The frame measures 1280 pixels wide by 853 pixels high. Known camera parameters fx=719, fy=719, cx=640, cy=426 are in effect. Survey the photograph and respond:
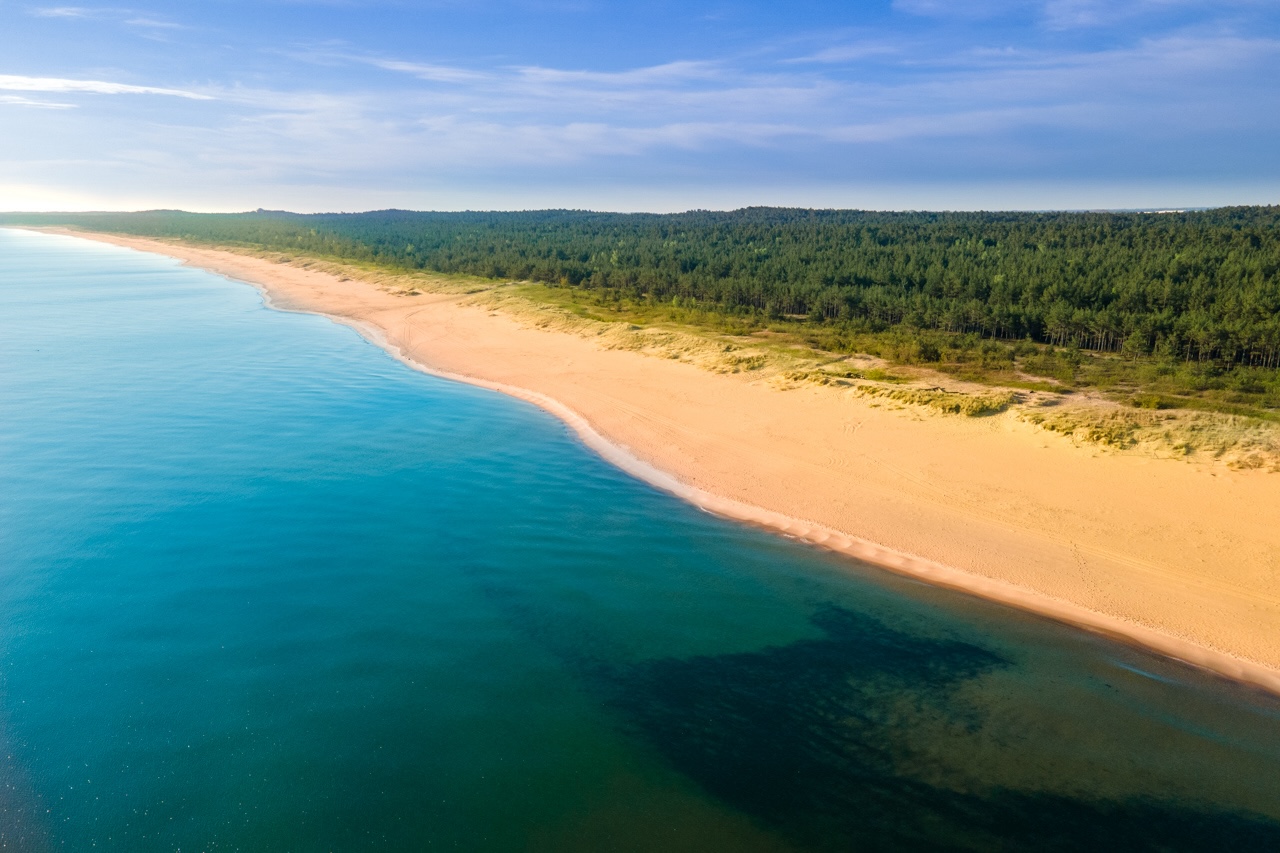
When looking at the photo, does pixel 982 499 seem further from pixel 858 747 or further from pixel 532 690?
pixel 532 690

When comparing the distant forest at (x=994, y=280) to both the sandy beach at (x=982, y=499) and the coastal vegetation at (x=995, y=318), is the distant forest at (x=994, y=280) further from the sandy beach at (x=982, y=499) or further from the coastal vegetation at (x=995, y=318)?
the sandy beach at (x=982, y=499)

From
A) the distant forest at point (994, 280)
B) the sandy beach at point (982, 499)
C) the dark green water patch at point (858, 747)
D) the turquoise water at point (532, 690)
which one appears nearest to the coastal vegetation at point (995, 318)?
the distant forest at point (994, 280)

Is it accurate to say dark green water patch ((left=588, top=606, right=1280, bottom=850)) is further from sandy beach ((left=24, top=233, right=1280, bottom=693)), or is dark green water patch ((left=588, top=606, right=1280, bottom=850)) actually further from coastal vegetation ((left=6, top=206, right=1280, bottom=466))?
coastal vegetation ((left=6, top=206, right=1280, bottom=466))

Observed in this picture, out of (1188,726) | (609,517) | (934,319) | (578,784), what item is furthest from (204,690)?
(934,319)

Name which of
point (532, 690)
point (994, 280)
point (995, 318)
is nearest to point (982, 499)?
point (532, 690)

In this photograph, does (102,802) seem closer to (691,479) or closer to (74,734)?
(74,734)

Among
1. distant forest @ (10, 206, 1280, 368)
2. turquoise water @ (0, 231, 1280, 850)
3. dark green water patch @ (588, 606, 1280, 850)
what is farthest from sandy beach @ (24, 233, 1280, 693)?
distant forest @ (10, 206, 1280, 368)

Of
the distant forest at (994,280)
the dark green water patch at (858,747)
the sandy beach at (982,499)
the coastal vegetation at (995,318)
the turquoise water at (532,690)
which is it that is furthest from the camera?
the distant forest at (994,280)

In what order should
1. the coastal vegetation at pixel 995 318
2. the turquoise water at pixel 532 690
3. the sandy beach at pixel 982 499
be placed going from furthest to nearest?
the coastal vegetation at pixel 995 318 < the sandy beach at pixel 982 499 < the turquoise water at pixel 532 690
